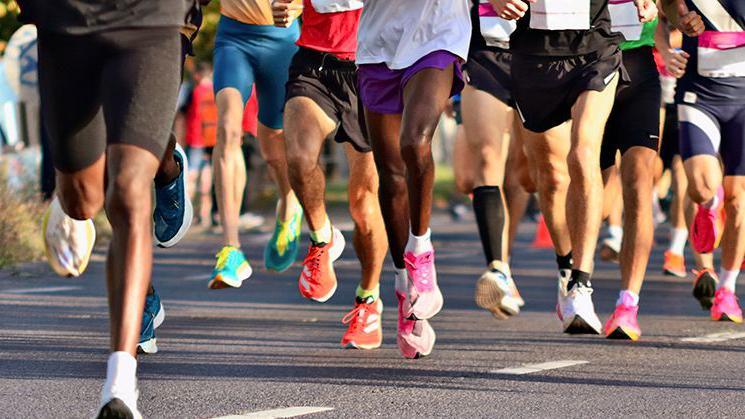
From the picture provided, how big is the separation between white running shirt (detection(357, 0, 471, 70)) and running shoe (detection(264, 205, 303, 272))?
226cm

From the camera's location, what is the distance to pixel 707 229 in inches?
358

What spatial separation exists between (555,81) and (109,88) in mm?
3318

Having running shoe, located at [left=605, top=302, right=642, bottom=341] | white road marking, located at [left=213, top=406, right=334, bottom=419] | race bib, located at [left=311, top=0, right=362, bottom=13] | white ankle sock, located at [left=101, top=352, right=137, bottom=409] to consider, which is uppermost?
white ankle sock, located at [left=101, top=352, right=137, bottom=409]

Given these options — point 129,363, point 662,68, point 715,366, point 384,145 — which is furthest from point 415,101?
point 662,68

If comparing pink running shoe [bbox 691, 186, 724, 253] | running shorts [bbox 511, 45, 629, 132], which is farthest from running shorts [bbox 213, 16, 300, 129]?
pink running shoe [bbox 691, 186, 724, 253]

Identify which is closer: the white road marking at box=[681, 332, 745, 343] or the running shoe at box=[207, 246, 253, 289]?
the white road marking at box=[681, 332, 745, 343]

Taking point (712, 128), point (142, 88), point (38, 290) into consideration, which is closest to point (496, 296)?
point (712, 128)

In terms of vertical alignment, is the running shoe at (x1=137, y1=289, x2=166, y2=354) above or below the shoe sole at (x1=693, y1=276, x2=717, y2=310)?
above

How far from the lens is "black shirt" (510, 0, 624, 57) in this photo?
7.78 metres

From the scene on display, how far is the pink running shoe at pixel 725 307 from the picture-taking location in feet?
28.5

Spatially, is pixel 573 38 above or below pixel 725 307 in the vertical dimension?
above

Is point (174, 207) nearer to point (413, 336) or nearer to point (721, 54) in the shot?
point (413, 336)

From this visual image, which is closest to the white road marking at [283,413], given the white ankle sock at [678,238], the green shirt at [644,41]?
the green shirt at [644,41]

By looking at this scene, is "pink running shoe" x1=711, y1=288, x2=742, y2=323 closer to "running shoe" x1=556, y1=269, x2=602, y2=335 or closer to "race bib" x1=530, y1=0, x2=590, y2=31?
"running shoe" x1=556, y1=269, x2=602, y2=335
